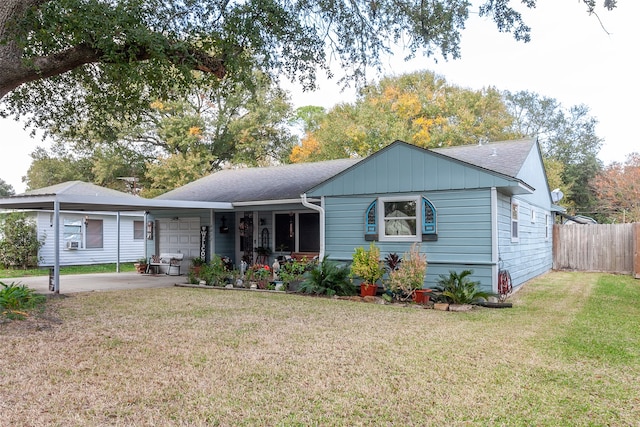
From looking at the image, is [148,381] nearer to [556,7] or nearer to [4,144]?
[556,7]

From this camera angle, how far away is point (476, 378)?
13.7ft

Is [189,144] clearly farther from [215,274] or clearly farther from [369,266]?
[369,266]

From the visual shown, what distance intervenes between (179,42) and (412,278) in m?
5.59

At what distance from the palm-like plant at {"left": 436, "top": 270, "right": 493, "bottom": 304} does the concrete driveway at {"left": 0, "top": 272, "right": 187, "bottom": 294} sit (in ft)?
22.5

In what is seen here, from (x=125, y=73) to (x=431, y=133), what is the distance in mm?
16964

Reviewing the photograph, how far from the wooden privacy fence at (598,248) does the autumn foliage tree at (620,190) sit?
9580 millimetres

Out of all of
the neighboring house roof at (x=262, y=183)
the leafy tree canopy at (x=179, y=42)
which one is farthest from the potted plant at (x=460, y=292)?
the leafy tree canopy at (x=179, y=42)

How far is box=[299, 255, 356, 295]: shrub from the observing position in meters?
9.57

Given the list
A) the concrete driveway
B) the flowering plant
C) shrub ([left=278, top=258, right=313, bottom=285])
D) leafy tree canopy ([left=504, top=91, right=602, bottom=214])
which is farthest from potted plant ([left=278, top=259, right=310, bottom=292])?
leafy tree canopy ([left=504, top=91, right=602, bottom=214])

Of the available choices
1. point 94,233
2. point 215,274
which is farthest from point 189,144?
point 215,274

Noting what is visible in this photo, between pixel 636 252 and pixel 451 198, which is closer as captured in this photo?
pixel 451 198

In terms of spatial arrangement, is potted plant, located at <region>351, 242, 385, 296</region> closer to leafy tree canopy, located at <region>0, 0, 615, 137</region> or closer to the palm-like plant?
the palm-like plant

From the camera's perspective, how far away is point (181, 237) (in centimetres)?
1475

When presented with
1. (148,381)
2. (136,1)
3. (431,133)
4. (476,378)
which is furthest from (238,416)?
(431,133)
